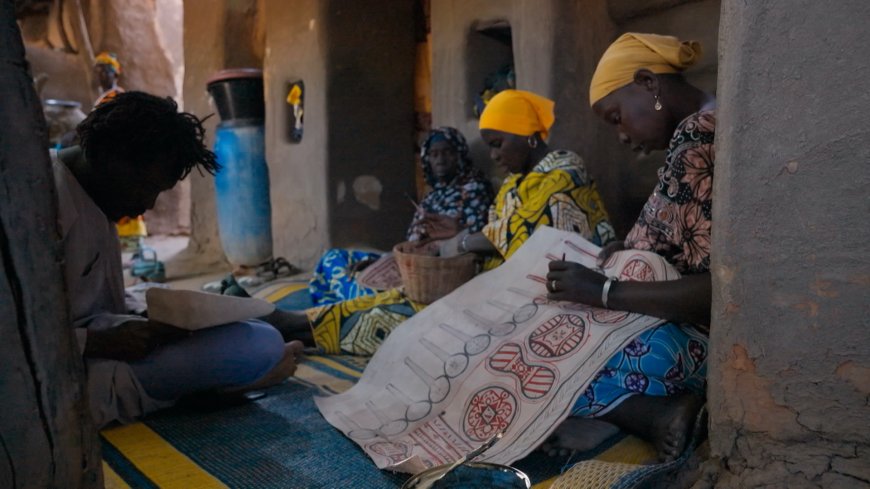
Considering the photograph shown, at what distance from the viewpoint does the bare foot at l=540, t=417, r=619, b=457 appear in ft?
5.53

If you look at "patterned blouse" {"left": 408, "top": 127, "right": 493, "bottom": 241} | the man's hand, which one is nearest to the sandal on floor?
"patterned blouse" {"left": 408, "top": 127, "right": 493, "bottom": 241}

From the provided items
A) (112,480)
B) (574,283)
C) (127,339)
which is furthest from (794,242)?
(127,339)

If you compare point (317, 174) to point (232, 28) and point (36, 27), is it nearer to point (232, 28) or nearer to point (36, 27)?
point (232, 28)

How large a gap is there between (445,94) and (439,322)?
6.77ft

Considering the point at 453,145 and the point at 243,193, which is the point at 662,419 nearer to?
the point at 453,145

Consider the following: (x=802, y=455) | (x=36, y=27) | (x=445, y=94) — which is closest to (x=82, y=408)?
(x=802, y=455)

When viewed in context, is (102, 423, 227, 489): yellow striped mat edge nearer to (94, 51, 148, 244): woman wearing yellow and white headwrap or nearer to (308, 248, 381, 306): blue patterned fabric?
(308, 248, 381, 306): blue patterned fabric

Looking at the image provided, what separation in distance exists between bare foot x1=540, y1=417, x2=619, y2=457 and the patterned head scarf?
2.13 meters

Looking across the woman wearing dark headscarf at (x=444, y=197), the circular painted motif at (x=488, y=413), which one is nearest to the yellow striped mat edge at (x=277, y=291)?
the woman wearing dark headscarf at (x=444, y=197)

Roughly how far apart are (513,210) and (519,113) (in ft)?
1.63

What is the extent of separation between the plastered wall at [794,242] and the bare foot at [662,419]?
0.20 meters

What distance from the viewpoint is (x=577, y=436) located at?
5.63 ft

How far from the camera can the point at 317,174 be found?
4840 millimetres

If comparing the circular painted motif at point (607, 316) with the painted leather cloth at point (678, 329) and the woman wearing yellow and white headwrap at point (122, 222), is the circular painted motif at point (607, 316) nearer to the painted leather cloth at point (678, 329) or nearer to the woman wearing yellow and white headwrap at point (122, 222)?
the painted leather cloth at point (678, 329)
